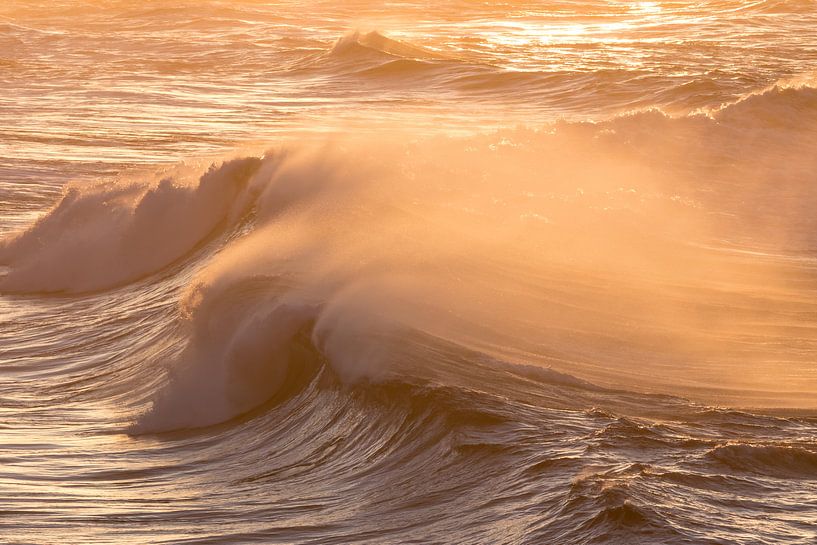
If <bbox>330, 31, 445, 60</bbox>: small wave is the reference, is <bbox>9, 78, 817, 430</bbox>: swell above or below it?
below

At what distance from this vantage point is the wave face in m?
5.29

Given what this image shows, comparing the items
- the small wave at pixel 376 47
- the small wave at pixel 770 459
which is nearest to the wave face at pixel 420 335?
the small wave at pixel 770 459

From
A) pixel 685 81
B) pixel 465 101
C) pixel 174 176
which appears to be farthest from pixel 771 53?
pixel 174 176

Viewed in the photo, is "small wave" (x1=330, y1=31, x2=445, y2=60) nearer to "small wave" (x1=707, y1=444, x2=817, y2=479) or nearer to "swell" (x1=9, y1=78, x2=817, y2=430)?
"swell" (x1=9, y1=78, x2=817, y2=430)

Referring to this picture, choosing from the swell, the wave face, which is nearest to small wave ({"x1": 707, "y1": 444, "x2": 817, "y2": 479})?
the wave face

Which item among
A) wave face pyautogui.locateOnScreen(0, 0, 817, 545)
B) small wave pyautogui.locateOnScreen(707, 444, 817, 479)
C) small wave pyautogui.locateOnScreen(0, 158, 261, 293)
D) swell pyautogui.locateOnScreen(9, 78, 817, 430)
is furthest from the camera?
small wave pyautogui.locateOnScreen(0, 158, 261, 293)

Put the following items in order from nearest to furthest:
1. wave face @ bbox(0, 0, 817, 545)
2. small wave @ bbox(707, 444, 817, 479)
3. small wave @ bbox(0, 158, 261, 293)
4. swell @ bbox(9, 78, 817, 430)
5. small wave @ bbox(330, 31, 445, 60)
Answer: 1. small wave @ bbox(707, 444, 817, 479)
2. wave face @ bbox(0, 0, 817, 545)
3. swell @ bbox(9, 78, 817, 430)
4. small wave @ bbox(0, 158, 261, 293)
5. small wave @ bbox(330, 31, 445, 60)

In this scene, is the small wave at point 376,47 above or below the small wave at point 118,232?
above

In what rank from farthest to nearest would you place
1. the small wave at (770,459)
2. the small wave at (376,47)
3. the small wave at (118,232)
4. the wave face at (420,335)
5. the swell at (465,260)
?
the small wave at (376,47) → the small wave at (118,232) → the swell at (465,260) → the wave face at (420,335) → the small wave at (770,459)

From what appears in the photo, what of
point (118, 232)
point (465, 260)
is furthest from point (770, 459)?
point (118, 232)

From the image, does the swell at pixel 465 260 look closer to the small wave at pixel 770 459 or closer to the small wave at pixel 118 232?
the small wave at pixel 118 232

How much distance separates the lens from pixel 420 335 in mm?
7238

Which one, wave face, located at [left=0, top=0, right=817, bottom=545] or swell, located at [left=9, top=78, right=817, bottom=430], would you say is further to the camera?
swell, located at [left=9, top=78, right=817, bottom=430]

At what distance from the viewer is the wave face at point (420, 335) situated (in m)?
5.29
